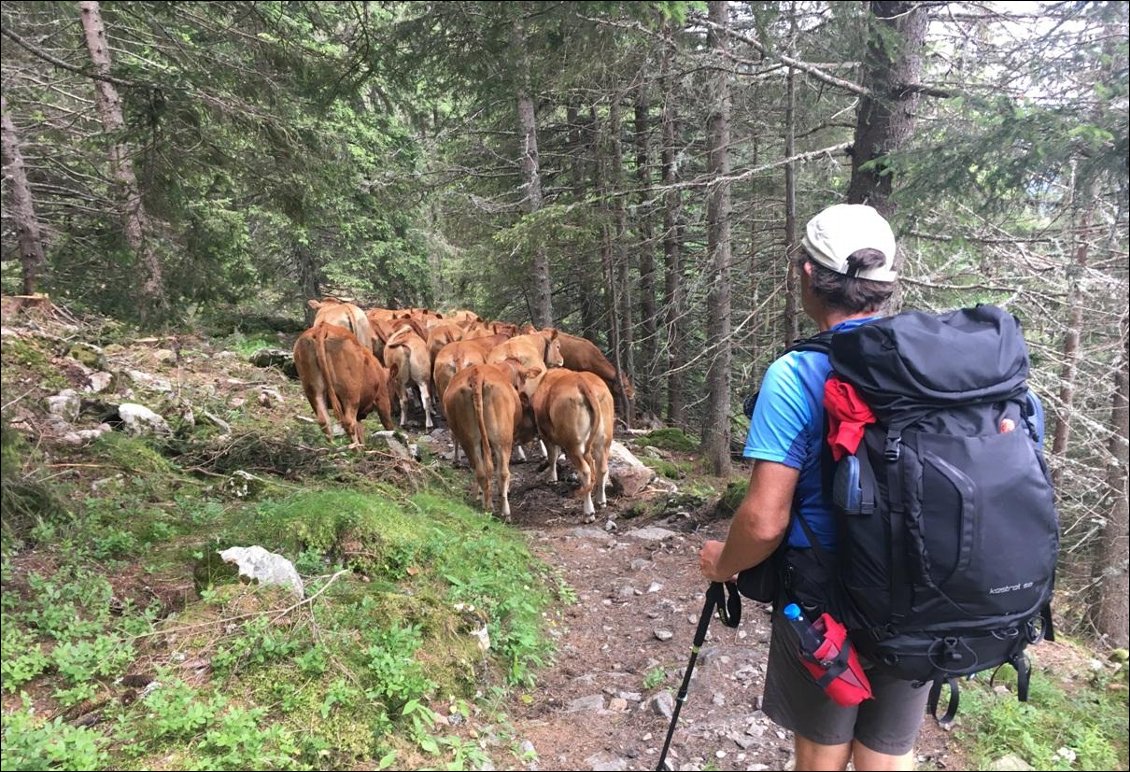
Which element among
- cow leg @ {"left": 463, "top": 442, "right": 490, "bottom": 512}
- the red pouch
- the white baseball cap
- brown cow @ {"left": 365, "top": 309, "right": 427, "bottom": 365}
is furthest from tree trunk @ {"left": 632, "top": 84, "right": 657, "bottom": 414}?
the red pouch

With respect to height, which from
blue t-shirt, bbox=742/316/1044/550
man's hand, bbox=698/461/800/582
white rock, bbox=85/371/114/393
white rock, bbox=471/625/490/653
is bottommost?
white rock, bbox=471/625/490/653

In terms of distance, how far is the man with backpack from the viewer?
6.01ft

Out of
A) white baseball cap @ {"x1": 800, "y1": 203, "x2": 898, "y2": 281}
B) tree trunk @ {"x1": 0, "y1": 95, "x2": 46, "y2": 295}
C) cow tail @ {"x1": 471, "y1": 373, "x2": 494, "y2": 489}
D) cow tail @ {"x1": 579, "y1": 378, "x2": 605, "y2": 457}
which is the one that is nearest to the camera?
white baseball cap @ {"x1": 800, "y1": 203, "x2": 898, "y2": 281}

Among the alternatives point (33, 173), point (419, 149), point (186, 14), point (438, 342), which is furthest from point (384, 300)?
point (186, 14)

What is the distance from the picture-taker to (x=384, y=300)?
21844mm

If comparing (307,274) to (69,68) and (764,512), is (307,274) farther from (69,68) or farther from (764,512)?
(764,512)

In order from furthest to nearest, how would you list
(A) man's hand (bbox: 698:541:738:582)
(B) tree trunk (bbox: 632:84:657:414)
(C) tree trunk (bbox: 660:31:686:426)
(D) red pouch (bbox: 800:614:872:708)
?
(B) tree trunk (bbox: 632:84:657:414) → (C) tree trunk (bbox: 660:31:686:426) → (A) man's hand (bbox: 698:541:738:582) → (D) red pouch (bbox: 800:614:872:708)

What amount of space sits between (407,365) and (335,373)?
142 inches

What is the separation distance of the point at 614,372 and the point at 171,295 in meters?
9.56

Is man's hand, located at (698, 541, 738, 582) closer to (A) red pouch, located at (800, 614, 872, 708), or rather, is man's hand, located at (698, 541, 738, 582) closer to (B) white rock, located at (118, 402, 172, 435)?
(A) red pouch, located at (800, 614, 872, 708)

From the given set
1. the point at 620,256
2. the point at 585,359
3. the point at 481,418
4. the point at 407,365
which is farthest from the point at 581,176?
the point at 481,418

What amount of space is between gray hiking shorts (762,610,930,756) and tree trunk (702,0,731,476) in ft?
19.2

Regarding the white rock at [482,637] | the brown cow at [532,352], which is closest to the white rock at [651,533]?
the brown cow at [532,352]

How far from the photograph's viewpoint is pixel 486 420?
758 centimetres
